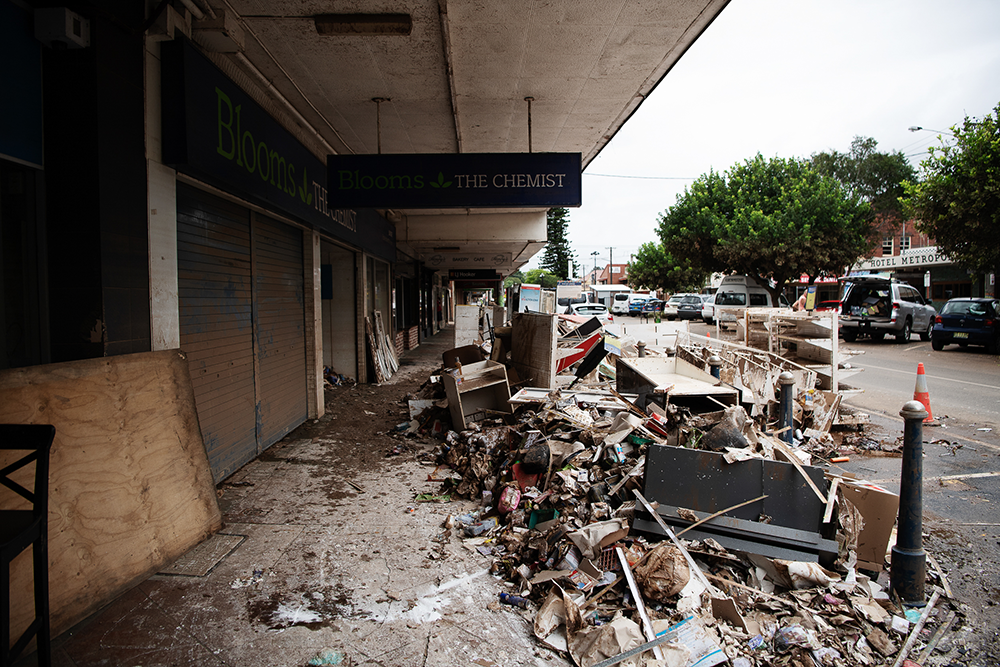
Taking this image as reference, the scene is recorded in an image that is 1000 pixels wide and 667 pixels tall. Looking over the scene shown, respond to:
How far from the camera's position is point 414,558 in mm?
3531

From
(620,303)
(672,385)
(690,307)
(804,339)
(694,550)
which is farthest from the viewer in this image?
(620,303)

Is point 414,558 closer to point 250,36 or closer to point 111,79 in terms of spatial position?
point 111,79

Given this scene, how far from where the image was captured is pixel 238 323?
509 cm

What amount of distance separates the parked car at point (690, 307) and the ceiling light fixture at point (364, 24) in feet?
102

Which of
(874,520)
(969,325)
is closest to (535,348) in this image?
(874,520)

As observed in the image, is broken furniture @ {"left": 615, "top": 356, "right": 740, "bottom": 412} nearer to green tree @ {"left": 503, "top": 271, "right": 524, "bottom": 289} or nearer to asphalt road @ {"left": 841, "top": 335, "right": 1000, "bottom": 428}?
asphalt road @ {"left": 841, "top": 335, "right": 1000, "bottom": 428}

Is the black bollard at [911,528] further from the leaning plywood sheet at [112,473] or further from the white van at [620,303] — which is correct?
the white van at [620,303]

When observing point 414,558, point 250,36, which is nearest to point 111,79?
point 250,36

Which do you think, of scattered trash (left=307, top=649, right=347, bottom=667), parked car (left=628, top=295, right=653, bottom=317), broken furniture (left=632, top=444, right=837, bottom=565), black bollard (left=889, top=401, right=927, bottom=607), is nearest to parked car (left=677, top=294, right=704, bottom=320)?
parked car (left=628, top=295, right=653, bottom=317)

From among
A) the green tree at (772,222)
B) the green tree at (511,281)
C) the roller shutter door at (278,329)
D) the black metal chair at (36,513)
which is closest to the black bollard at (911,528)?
the black metal chair at (36,513)

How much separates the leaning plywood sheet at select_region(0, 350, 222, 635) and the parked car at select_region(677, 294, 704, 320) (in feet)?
106

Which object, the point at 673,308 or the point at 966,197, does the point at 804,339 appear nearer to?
the point at 966,197

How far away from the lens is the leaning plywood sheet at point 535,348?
6828 millimetres

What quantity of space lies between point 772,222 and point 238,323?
23.5 meters
